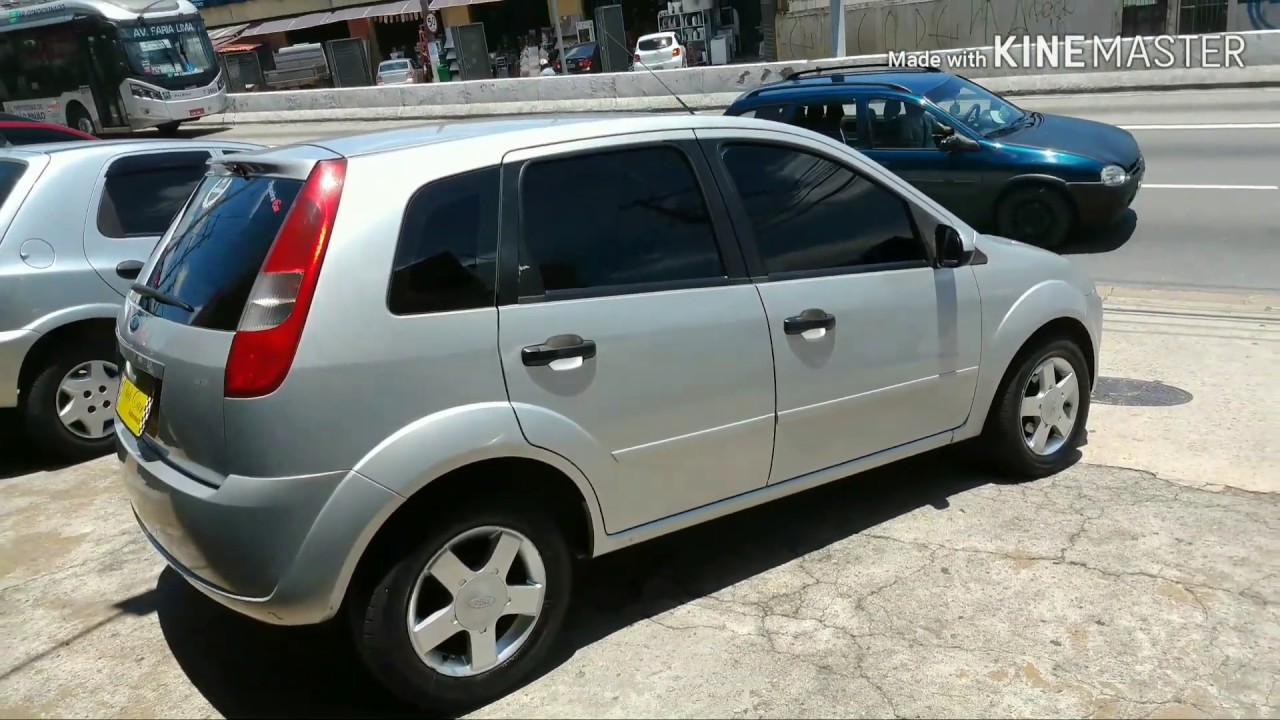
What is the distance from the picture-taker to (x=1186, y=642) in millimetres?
3430

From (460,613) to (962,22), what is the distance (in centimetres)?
3099

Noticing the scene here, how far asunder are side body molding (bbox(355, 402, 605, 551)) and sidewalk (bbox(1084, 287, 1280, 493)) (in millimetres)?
3137

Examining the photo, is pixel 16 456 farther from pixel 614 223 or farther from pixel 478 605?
pixel 614 223

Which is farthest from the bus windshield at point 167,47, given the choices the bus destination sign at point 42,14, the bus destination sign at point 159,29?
the bus destination sign at point 42,14

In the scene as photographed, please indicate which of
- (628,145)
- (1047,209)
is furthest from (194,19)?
(628,145)

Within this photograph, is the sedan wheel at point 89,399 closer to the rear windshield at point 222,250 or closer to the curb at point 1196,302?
the rear windshield at point 222,250

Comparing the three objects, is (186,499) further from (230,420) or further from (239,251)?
(239,251)

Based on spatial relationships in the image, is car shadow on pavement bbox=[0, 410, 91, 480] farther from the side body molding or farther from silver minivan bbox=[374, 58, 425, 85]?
silver minivan bbox=[374, 58, 425, 85]

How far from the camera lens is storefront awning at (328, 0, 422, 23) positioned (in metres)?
48.8

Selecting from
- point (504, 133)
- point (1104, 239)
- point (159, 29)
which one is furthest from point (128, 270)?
point (159, 29)

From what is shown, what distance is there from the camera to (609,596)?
3930 mm

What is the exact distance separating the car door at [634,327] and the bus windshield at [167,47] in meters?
25.5

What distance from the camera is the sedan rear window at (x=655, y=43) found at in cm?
3691

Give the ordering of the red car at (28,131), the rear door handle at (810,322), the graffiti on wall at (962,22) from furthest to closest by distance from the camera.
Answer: the graffiti on wall at (962,22) < the red car at (28,131) < the rear door handle at (810,322)
